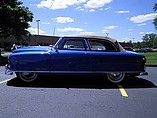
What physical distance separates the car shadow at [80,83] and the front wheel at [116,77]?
0.14m

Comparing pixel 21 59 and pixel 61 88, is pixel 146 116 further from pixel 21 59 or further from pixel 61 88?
pixel 21 59

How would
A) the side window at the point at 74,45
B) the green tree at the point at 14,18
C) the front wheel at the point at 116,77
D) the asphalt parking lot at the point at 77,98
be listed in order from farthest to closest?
the green tree at the point at 14,18
the front wheel at the point at 116,77
the side window at the point at 74,45
the asphalt parking lot at the point at 77,98

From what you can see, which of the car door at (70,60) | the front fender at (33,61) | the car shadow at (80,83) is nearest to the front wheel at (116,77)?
the car shadow at (80,83)

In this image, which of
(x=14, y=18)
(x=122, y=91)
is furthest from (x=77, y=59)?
(x=14, y=18)

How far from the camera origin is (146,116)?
5184mm

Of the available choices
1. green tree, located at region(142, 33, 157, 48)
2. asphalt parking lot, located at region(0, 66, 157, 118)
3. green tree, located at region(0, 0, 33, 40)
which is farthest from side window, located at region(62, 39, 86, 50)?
green tree, located at region(142, 33, 157, 48)

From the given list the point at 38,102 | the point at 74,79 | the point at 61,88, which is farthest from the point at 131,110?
the point at 74,79

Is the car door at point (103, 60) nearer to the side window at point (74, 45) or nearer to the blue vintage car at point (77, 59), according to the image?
the blue vintage car at point (77, 59)

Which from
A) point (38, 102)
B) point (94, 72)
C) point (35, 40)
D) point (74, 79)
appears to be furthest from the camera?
point (35, 40)

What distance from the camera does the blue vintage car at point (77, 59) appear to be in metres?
8.45

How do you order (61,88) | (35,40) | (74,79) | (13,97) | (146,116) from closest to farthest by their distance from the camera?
(146,116), (13,97), (61,88), (74,79), (35,40)

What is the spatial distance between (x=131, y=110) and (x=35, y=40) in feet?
226

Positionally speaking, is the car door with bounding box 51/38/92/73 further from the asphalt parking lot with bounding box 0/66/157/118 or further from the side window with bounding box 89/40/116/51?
the asphalt parking lot with bounding box 0/66/157/118

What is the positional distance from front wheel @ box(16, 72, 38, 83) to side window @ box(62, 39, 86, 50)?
1411mm
